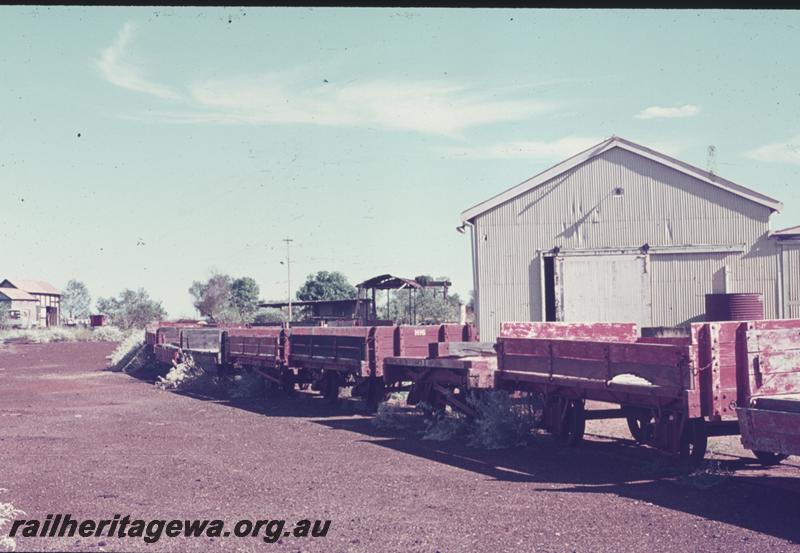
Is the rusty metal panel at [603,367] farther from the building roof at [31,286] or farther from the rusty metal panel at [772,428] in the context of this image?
the building roof at [31,286]

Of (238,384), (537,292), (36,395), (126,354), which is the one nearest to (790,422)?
(537,292)

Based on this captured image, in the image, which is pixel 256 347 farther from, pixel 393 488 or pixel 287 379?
pixel 393 488

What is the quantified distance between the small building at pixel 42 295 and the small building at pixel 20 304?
0.56m

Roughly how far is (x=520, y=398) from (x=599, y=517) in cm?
465

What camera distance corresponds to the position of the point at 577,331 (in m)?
10.9

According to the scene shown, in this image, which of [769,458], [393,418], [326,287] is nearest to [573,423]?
[769,458]

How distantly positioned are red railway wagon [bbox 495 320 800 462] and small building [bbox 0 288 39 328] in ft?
278

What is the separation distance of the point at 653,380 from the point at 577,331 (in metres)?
2.96

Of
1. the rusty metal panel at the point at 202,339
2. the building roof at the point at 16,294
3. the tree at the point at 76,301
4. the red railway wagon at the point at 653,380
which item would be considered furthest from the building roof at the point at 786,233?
the tree at the point at 76,301

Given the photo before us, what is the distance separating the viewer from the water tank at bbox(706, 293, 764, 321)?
17344mm

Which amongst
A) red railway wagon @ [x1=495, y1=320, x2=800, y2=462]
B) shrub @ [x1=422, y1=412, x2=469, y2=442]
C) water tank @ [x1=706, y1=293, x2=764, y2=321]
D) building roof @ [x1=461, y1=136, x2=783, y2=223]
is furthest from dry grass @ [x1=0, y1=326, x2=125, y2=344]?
red railway wagon @ [x1=495, y1=320, x2=800, y2=462]

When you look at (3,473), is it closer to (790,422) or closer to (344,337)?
(344,337)

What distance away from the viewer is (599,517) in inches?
244

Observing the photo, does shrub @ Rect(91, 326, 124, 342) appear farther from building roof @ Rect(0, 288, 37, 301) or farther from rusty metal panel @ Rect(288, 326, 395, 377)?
building roof @ Rect(0, 288, 37, 301)
